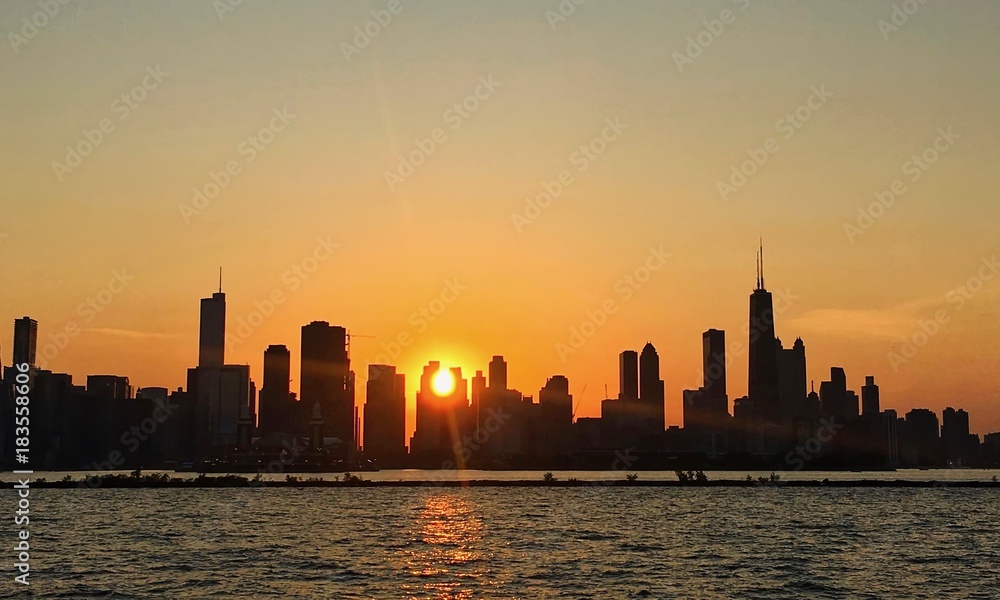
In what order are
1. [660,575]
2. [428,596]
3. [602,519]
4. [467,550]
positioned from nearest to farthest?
[428,596], [660,575], [467,550], [602,519]

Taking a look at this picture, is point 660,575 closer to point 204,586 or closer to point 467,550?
point 467,550

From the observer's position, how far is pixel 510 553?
97312mm

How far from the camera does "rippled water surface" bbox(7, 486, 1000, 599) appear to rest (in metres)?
76.7

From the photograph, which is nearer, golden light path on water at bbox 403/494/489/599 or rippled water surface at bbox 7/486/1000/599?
golden light path on water at bbox 403/494/489/599

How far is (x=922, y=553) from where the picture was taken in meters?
102

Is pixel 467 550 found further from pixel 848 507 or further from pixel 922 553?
pixel 848 507

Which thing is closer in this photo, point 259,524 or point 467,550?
point 467,550

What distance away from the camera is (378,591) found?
242ft

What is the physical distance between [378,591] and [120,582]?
20.1 m

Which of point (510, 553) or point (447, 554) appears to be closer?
point (447, 554)

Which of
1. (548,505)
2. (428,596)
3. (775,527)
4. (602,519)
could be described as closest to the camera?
(428,596)

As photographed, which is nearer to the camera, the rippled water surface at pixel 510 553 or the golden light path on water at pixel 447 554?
the golden light path on water at pixel 447 554

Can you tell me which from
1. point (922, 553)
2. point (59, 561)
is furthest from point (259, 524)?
point (922, 553)

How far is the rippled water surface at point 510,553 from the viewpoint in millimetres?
76688
